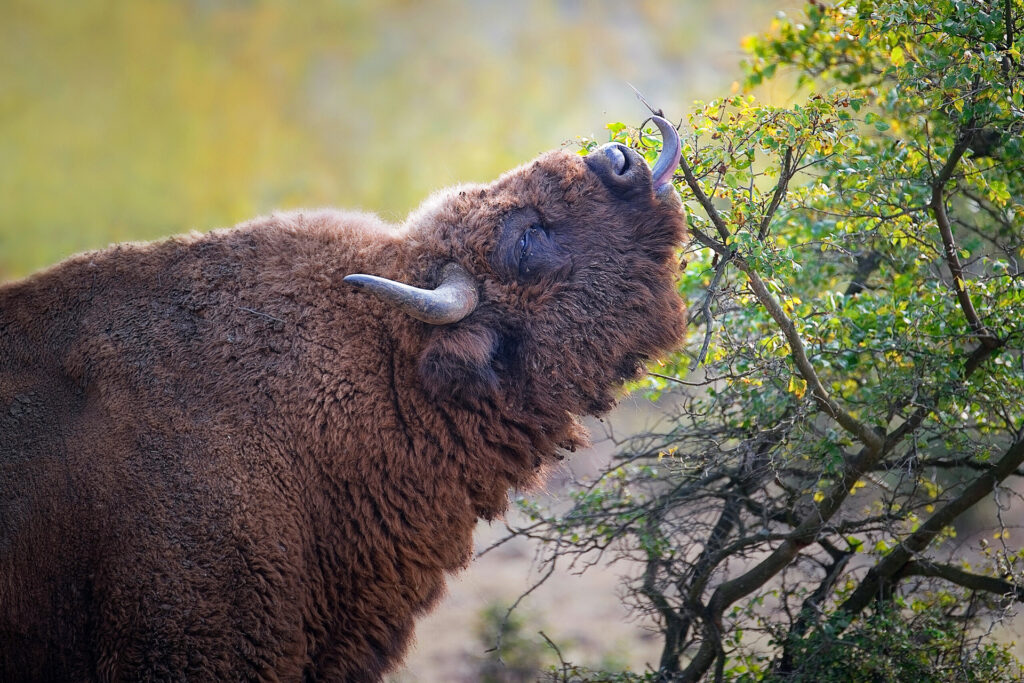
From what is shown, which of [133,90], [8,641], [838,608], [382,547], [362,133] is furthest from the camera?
[362,133]

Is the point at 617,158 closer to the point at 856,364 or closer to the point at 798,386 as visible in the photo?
the point at 798,386

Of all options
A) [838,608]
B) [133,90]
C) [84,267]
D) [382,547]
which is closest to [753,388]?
[838,608]

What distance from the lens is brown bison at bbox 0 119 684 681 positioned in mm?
3324

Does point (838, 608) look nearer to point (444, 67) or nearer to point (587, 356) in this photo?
point (587, 356)

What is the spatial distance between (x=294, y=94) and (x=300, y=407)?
41.9ft

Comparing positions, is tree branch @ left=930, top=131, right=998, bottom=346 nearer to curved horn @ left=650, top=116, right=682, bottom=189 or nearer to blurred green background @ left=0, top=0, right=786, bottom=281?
curved horn @ left=650, top=116, right=682, bottom=189

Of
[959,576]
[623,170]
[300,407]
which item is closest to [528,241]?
[623,170]

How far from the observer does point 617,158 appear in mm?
3871

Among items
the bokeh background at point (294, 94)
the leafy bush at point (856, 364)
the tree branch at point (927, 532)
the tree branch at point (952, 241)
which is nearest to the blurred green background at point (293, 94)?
the bokeh background at point (294, 94)

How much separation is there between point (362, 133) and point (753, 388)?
39.8 ft

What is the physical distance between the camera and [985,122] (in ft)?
13.3

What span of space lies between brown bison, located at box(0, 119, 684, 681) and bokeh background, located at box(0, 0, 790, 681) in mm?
8578

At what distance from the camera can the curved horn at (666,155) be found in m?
3.79

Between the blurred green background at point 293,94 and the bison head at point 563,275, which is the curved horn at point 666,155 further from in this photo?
the blurred green background at point 293,94
